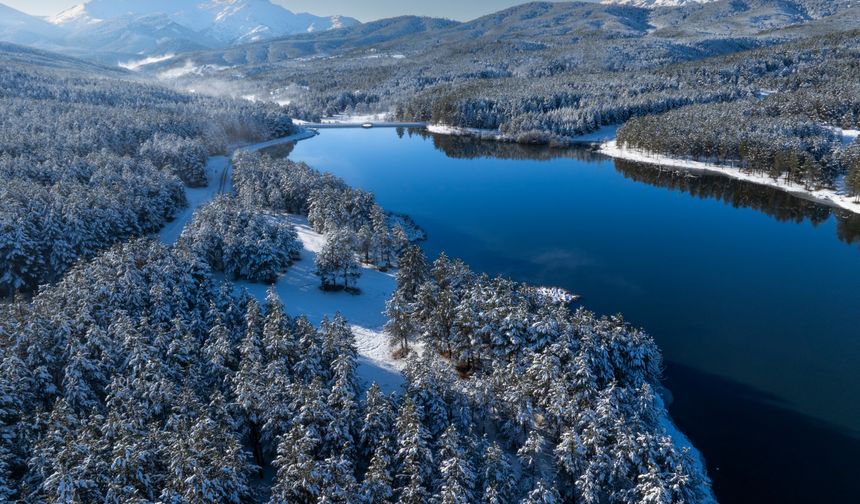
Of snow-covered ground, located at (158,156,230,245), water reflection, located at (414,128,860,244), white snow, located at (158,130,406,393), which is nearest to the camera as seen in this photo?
white snow, located at (158,130,406,393)

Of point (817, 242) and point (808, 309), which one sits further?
point (817, 242)

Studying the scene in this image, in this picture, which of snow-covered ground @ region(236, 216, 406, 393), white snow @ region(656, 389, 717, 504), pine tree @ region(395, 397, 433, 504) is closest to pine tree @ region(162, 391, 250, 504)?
pine tree @ region(395, 397, 433, 504)

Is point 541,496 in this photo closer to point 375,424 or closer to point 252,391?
point 375,424

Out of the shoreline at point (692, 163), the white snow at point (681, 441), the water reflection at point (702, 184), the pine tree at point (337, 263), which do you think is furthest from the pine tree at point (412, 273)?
the shoreline at point (692, 163)

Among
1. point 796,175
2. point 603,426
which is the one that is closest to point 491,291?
point 603,426

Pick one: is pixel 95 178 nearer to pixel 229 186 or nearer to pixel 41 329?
pixel 229 186

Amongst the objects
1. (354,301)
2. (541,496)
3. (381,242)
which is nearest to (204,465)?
(541,496)

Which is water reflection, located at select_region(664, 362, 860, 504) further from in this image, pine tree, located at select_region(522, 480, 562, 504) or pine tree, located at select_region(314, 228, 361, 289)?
pine tree, located at select_region(314, 228, 361, 289)
